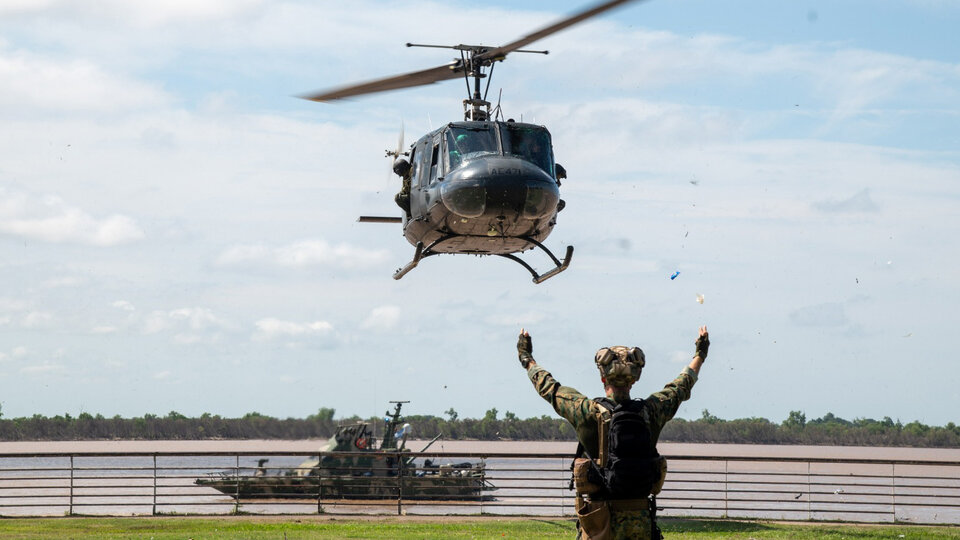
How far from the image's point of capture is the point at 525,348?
6352mm

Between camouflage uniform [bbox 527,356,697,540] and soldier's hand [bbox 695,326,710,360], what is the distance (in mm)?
184

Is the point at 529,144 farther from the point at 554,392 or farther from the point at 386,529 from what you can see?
the point at 554,392

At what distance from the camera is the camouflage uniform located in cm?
601

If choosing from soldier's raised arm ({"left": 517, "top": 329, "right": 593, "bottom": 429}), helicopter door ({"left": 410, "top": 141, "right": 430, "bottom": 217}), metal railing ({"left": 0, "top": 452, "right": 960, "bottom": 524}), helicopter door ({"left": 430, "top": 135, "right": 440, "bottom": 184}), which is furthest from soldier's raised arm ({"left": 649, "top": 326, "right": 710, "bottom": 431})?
helicopter door ({"left": 410, "top": 141, "right": 430, "bottom": 217})

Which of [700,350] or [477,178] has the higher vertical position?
[477,178]

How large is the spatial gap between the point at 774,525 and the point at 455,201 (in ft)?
23.5

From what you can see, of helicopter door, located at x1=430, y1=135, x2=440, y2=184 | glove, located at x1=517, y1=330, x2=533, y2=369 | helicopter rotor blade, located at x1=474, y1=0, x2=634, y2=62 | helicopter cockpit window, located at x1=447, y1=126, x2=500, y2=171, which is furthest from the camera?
helicopter door, located at x1=430, y1=135, x2=440, y2=184

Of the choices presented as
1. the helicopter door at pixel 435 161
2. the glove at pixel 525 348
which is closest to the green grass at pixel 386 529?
the helicopter door at pixel 435 161

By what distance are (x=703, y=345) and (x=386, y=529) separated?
1077 cm

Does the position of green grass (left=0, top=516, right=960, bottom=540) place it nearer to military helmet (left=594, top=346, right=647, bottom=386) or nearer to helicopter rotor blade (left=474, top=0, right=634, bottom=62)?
helicopter rotor blade (left=474, top=0, right=634, bottom=62)

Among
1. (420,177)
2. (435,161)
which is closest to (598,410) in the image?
(435,161)

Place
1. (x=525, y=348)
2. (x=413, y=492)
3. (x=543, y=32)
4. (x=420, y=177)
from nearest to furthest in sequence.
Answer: (x=525, y=348)
(x=543, y=32)
(x=420, y=177)
(x=413, y=492)

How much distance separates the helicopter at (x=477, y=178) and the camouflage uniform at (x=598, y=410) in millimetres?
8549

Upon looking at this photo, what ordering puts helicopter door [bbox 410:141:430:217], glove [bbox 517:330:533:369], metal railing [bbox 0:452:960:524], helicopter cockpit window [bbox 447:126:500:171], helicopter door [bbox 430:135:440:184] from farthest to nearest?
metal railing [bbox 0:452:960:524], helicopter door [bbox 410:141:430:217], helicopter door [bbox 430:135:440:184], helicopter cockpit window [bbox 447:126:500:171], glove [bbox 517:330:533:369]
